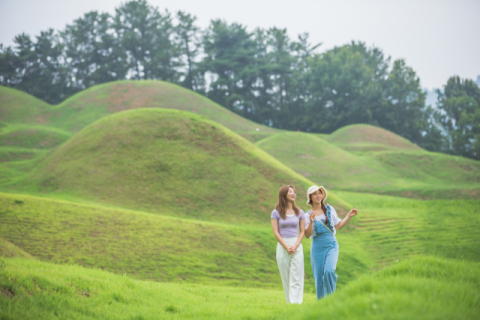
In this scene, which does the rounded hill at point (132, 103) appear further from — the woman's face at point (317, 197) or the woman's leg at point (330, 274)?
the woman's leg at point (330, 274)

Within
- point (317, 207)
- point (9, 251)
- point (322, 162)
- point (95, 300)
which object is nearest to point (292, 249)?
point (317, 207)

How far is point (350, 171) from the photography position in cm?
3650

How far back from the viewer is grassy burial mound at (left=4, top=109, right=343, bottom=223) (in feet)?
62.4

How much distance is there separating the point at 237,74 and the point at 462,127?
37.4 metres

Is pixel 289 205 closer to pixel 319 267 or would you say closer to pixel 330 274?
pixel 319 267

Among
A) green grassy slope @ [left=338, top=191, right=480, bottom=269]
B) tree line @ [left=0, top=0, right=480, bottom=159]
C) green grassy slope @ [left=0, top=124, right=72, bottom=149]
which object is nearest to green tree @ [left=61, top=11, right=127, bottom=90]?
tree line @ [left=0, top=0, right=480, bottom=159]

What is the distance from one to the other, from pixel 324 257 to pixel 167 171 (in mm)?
15666

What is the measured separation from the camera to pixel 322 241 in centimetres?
593

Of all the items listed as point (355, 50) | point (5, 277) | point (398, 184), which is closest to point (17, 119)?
point (398, 184)

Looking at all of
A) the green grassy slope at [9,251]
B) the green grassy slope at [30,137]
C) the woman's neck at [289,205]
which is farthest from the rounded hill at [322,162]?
the woman's neck at [289,205]

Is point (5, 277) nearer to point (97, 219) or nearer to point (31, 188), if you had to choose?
point (97, 219)

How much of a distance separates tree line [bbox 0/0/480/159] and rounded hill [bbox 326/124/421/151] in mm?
11532

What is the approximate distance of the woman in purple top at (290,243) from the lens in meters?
5.87

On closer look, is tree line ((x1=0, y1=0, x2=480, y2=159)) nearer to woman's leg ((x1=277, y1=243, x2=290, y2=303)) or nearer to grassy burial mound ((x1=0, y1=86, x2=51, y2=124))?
grassy burial mound ((x1=0, y1=86, x2=51, y2=124))
